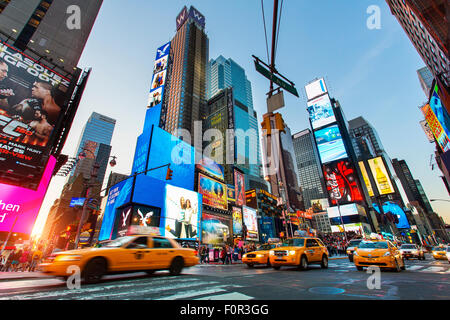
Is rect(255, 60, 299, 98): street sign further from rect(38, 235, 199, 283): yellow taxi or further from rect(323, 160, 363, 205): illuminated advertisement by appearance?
rect(323, 160, 363, 205): illuminated advertisement

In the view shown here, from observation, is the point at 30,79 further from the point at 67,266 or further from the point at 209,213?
the point at 209,213

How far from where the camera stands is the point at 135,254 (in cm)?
711

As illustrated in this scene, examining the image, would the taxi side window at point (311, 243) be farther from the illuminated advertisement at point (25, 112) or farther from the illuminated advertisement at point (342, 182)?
the illuminated advertisement at point (342, 182)

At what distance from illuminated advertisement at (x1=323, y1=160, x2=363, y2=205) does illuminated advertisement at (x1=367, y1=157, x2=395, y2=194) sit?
31370 mm

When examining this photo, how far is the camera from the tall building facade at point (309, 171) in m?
174

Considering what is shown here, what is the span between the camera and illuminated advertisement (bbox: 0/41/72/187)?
24.6 m

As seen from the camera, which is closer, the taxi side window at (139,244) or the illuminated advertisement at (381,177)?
the taxi side window at (139,244)

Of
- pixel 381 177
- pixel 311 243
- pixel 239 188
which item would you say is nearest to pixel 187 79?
pixel 239 188

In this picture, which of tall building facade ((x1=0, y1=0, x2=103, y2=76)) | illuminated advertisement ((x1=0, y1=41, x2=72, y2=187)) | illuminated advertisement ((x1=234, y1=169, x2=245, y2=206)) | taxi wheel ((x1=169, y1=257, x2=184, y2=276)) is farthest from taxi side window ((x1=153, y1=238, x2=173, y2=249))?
illuminated advertisement ((x1=234, y1=169, x2=245, y2=206))

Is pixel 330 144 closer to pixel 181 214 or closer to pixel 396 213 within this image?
pixel 396 213

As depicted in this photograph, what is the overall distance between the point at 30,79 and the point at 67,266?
3509 cm

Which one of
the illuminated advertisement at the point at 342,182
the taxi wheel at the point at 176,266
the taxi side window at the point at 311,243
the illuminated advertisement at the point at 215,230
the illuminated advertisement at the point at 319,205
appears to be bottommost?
the taxi wheel at the point at 176,266

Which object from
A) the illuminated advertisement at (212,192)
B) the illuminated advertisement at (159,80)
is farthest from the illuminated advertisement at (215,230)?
the illuminated advertisement at (159,80)
